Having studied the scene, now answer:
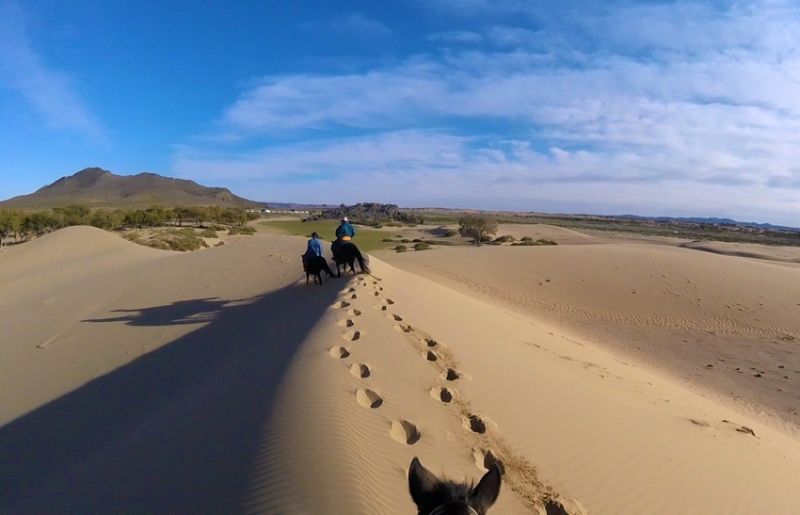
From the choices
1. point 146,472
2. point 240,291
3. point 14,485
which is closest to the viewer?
point 146,472

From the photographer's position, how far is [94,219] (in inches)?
1591

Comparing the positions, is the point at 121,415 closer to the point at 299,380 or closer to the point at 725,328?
the point at 299,380

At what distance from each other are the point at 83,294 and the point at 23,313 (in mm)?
1507

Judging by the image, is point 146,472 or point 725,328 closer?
point 146,472

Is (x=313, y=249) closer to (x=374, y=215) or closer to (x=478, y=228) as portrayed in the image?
(x=478, y=228)

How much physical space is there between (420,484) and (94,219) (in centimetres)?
4743

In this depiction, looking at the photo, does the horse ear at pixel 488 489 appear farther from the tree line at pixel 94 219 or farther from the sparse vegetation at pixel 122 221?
the tree line at pixel 94 219

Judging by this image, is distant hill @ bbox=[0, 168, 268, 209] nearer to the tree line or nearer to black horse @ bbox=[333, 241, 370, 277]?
the tree line

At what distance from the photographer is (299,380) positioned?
196 inches

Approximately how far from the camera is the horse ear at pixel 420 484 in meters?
1.91

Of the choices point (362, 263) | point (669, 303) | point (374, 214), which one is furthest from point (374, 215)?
point (362, 263)

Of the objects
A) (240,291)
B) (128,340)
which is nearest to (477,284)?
(240,291)

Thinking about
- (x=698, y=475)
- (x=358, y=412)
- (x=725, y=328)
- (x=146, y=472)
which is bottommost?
(x=725, y=328)

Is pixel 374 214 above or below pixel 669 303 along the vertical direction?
above
